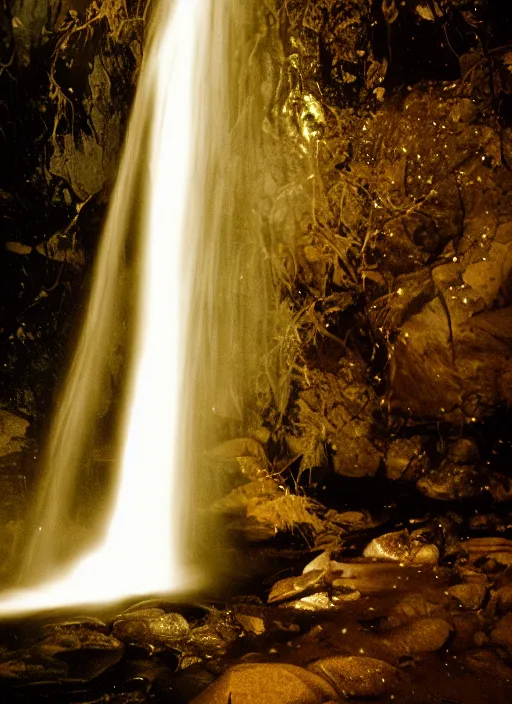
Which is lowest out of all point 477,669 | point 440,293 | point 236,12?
point 477,669

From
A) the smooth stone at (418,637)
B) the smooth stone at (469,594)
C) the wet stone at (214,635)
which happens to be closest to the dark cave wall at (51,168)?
the wet stone at (214,635)

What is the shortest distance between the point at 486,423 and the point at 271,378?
2.68 metres

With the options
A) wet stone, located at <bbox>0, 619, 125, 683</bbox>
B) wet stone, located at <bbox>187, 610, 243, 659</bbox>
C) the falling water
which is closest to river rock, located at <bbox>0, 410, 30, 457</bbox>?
the falling water

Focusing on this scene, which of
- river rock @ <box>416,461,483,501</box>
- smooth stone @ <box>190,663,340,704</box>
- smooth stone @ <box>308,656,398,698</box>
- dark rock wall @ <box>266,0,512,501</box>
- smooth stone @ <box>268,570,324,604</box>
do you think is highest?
dark rock wall @ <box>266,0,512,501</box>

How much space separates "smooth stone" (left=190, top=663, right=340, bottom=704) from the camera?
249 cm

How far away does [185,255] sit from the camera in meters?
6.77

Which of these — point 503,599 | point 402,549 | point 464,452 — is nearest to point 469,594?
point 503,599

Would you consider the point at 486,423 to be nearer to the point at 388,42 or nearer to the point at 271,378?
the point at 271,378

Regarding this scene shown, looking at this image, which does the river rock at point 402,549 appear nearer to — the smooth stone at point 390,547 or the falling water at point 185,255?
the smooth stone at point 390,547

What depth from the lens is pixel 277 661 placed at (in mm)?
2959

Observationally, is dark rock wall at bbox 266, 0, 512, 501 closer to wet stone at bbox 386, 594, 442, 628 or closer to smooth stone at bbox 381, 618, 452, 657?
wet stone at bbox 386, 594, 442, 628

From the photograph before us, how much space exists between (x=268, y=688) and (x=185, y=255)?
17.5 feet

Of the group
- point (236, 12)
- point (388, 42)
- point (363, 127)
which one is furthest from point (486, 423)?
point (236, 12)

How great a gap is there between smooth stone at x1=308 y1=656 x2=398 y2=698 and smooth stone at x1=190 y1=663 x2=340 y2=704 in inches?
2.9
